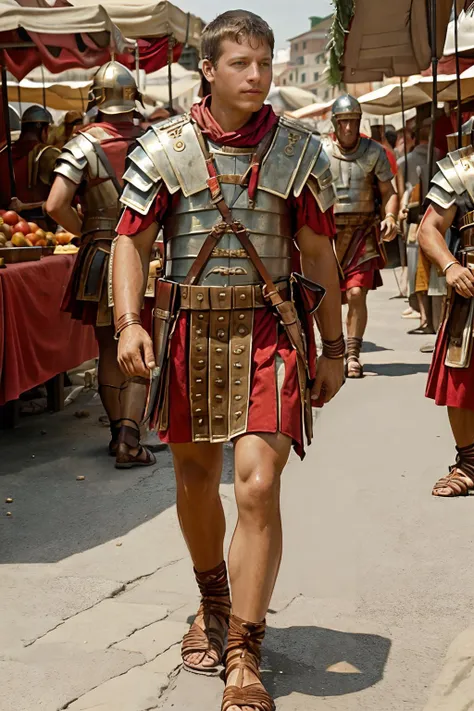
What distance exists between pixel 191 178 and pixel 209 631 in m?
1.47

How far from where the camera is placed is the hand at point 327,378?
12.0 feet

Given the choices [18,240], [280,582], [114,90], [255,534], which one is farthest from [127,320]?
[18,240]

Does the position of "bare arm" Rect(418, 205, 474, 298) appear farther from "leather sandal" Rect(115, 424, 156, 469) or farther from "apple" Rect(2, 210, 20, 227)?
"apple" Rect(2, 210, 20, 227)

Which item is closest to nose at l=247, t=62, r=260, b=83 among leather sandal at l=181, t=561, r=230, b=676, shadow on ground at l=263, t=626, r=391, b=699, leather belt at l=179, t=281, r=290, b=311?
leather belt at l=179, t=281, r=290, b=311

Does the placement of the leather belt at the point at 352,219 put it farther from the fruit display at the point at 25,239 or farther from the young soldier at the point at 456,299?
the young soldier at the point at 456,299

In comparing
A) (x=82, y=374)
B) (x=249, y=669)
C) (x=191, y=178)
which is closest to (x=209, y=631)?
(x=249, y=669)

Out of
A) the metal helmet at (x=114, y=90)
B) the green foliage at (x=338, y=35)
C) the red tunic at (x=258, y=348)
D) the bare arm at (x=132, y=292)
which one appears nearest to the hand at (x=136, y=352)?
the bare arm at (x=132, y=292)

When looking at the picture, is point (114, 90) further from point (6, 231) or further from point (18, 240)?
point (6, 231)

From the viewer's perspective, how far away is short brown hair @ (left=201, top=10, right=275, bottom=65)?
3451 mm

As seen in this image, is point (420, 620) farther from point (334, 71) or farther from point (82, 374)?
point (82, 374)

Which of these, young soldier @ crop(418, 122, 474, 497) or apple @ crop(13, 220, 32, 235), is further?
apple @ crop(13, 220, 32, 235)

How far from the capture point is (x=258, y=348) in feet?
11.6

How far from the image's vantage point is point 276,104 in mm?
24562

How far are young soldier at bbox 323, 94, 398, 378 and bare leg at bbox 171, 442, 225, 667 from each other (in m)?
5.88
